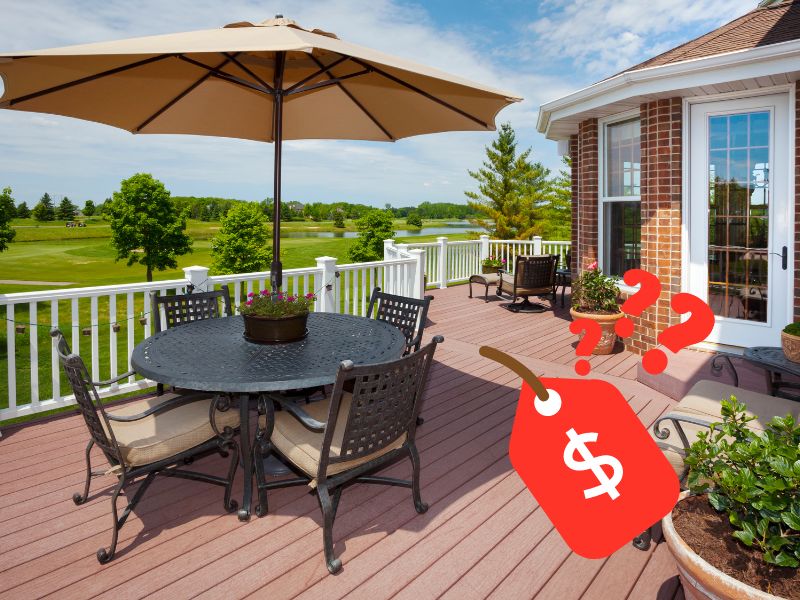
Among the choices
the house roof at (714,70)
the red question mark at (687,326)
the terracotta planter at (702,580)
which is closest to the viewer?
the terracotta planter at (702,580)

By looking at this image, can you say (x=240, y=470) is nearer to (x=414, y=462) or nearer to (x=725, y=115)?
(x=414, y=462)

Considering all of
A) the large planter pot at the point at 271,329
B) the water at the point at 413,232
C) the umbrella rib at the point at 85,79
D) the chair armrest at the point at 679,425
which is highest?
the water at the point at 413,232

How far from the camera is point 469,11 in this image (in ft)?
66.5

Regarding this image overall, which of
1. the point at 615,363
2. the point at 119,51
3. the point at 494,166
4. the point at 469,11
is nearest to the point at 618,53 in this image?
the point at 469,11

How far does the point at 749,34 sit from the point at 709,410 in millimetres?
4346

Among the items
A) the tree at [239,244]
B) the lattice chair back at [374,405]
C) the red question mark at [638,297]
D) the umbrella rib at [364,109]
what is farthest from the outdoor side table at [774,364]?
the tree at [239,244]

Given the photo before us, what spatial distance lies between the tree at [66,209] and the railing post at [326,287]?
3592cm

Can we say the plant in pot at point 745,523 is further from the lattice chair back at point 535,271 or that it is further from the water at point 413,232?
the water at point 413,232

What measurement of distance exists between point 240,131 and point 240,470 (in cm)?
298

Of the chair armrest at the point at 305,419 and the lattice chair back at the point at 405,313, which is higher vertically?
the lattice chair back at the point at 405,313

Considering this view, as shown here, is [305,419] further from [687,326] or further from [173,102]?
[687,326]

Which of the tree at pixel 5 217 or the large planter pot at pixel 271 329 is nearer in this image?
the large planter pot at pixel 271 329

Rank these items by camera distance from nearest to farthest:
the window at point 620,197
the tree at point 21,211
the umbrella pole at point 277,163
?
1. the umbrella pole at point 277,163
2. the window at point 620,197
3. the tree at point 21,211

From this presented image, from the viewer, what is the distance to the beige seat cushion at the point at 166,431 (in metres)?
2.13
